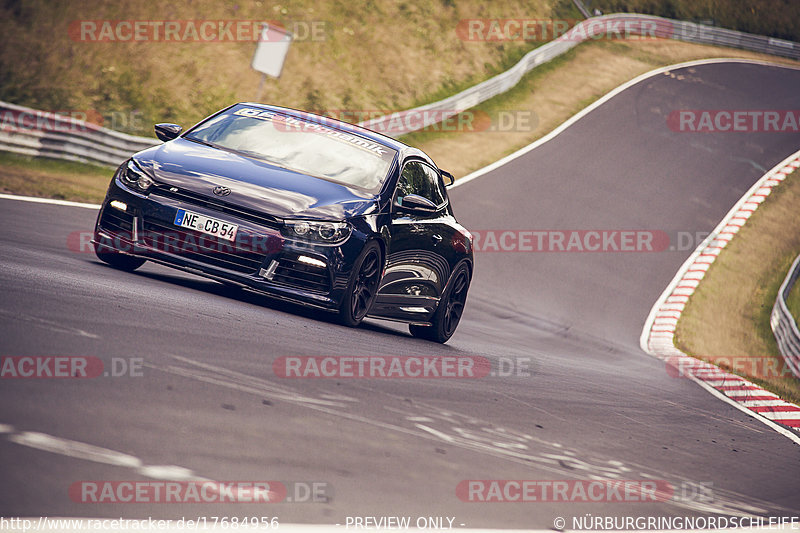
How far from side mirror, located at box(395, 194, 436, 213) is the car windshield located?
26cm

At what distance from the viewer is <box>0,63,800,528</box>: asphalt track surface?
4492 mm

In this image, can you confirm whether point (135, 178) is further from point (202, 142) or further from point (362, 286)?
point (362, 286)

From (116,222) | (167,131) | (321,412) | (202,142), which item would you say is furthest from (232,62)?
(321,412)

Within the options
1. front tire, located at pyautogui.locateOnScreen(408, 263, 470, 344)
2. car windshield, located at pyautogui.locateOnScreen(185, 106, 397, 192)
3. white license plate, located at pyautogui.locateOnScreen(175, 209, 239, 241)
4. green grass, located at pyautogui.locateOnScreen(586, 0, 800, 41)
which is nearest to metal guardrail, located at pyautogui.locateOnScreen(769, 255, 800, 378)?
front tire, located at pyautogui.locateOnScreen(408, 263, 470, 344)

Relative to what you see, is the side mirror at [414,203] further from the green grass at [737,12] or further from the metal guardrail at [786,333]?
the green grass at [737,12]

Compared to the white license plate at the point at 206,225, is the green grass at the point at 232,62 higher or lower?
higher

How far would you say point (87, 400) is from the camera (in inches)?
198

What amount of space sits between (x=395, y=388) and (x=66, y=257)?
409cm

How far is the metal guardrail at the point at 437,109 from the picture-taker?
1848cm

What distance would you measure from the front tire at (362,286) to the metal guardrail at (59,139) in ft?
37.7

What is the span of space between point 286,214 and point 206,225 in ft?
2.03

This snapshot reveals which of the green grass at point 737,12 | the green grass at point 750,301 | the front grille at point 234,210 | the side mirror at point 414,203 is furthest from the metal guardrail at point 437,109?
the front grille at point 234,210

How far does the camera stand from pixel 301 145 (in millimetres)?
9078

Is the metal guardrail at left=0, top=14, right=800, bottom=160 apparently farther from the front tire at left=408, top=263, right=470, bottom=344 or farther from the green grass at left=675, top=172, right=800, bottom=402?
the front tire at left=408, top=263, right=470, bottom=344
